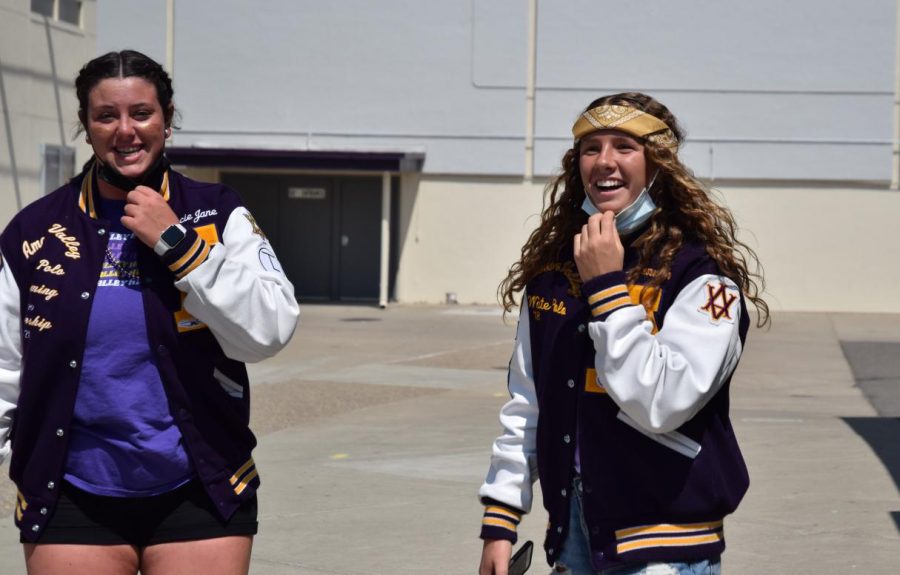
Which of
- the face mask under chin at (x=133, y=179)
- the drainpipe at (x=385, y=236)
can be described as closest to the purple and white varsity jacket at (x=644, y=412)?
the face mask under chin at (x=133, y=179)

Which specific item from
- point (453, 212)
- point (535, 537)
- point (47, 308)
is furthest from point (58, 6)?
point (47, 308)

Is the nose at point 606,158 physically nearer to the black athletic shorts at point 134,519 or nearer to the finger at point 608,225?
the finger at point 608,225

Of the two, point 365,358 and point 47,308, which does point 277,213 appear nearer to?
point 365,358

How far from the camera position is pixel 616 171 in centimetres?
313

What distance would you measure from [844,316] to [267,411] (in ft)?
54.8

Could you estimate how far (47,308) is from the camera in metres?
3.13

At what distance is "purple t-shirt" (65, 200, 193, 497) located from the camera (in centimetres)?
310

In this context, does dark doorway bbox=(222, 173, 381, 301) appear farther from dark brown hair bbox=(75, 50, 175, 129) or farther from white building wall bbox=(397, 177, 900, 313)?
dark brown hair bbox=(75, 50, 175, 129)

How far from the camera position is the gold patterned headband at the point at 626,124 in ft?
10.3

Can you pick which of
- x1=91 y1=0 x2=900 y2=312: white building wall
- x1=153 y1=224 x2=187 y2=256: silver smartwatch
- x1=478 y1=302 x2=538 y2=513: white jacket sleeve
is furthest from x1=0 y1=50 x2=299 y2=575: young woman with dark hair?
x1=91 y1=0 x2=900 y2=312: white building wall

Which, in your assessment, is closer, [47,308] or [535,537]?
[47,308]

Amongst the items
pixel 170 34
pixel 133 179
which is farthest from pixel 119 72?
pixel 170 34

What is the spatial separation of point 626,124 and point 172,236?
1.05 meters

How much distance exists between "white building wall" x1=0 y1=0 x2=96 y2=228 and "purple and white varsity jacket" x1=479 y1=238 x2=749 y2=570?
885 inches
